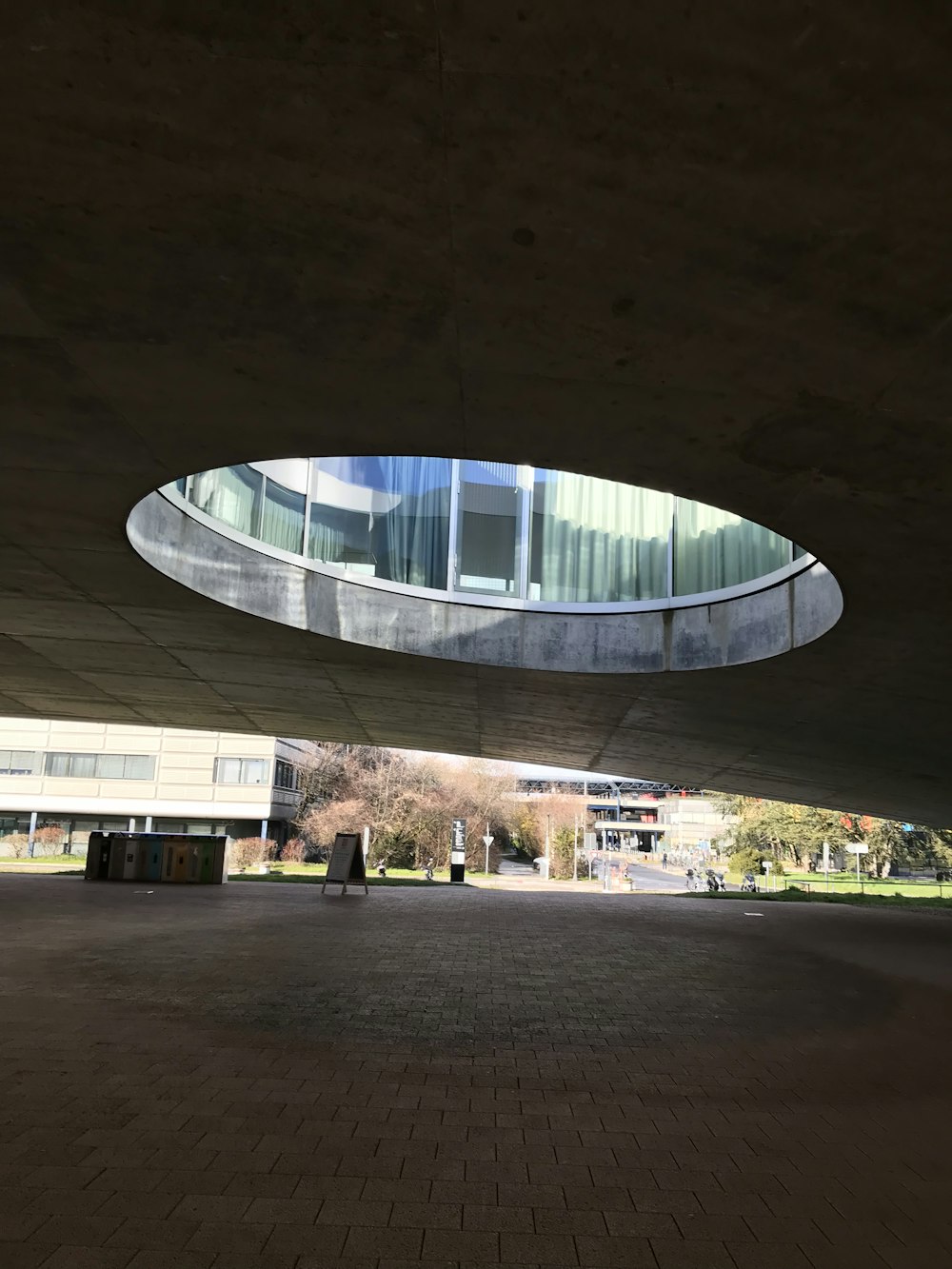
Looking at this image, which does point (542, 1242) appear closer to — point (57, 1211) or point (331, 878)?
point (57, 1211)

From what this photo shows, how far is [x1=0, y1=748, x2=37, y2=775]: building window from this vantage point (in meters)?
48.9

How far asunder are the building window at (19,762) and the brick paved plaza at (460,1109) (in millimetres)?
41836

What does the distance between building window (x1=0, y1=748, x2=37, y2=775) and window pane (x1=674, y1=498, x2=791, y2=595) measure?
151ft

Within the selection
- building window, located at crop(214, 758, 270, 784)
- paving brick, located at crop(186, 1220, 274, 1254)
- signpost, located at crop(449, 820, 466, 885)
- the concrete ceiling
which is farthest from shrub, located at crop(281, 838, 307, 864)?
paving brick, located at crop(186, 1220, 274, 1254)

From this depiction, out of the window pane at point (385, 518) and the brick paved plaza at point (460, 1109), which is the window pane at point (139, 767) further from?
the window pane at point (385, 518)

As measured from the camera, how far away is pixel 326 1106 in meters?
5.43

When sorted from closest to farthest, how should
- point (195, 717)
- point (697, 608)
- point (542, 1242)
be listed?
point (542, 1242)
point (697, 608)
point (195, 717)

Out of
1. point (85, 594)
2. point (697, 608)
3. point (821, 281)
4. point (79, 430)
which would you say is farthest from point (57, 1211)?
point (697, 608)

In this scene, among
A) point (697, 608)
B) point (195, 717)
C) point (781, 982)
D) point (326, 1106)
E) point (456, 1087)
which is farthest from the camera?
point (195, 717)

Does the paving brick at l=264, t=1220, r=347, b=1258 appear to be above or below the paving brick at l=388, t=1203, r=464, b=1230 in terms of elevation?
below

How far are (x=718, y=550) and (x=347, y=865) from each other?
10985 millimetres

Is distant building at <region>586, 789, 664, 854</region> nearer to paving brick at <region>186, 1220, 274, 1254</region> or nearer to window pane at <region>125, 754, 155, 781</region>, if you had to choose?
window pane at <region>125, 754, 155, 781</region>

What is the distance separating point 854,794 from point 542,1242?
57.1 ft

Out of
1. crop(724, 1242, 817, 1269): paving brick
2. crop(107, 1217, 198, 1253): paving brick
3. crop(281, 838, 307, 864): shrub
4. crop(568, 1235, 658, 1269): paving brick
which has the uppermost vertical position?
crop(281, 838, 307, 864): shrub
